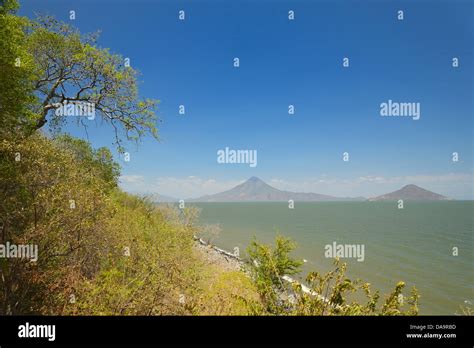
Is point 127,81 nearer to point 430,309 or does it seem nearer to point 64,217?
point 64,217

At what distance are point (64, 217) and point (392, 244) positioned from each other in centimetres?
4734

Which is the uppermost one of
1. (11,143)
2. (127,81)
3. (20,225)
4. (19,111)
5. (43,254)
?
(127,81)

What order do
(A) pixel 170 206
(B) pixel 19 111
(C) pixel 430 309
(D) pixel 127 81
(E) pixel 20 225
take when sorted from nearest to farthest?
(E) pixel 20 225 → (B) pixel 19 111 → (D) pixel 127 81 → (C) pixel 430 309 → (A) pixel 170 206

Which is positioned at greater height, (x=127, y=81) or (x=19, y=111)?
(x=127, y=81)

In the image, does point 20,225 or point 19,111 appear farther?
point 19,111

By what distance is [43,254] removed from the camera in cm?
591
